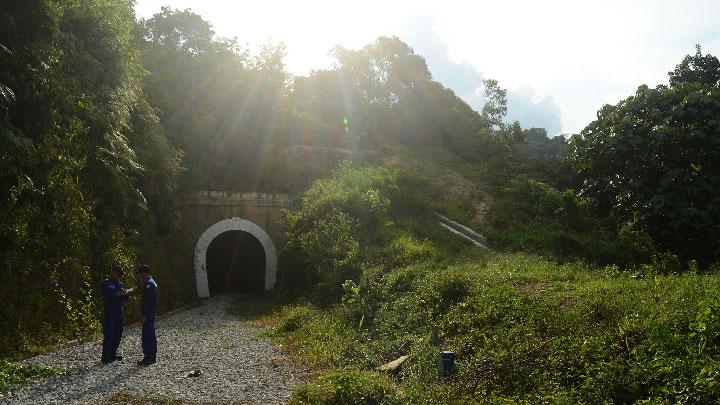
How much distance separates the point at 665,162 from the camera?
563 inches

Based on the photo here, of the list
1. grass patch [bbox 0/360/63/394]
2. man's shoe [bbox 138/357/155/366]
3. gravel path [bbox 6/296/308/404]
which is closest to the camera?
gravel path [bbox 6/296/308/404]

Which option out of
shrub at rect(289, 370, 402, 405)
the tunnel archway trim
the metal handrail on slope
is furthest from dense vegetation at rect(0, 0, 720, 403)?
the metal handrail on slope

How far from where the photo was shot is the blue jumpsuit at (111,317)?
871 centimetres

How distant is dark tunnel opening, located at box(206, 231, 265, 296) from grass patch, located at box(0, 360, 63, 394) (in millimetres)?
16944

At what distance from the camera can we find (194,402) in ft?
21.5

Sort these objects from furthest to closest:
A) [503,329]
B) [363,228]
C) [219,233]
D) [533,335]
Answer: [219,233], [363,228], [503,329], [533,335]

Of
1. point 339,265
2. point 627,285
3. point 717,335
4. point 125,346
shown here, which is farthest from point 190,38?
point 717,335

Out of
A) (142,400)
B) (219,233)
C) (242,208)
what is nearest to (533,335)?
(142,400)

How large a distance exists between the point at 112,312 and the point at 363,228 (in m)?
9.95

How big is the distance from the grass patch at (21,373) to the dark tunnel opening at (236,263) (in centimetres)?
1694

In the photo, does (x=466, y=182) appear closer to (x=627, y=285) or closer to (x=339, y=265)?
(x=339, y=265)

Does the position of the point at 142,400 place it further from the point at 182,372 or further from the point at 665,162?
the point at 665,162

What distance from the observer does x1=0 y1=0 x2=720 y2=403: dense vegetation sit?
253 inches

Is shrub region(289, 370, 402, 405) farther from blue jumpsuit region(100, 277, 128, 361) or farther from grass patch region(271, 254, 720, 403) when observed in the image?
blue jumpsuit region(100, 277, 128, 361)
